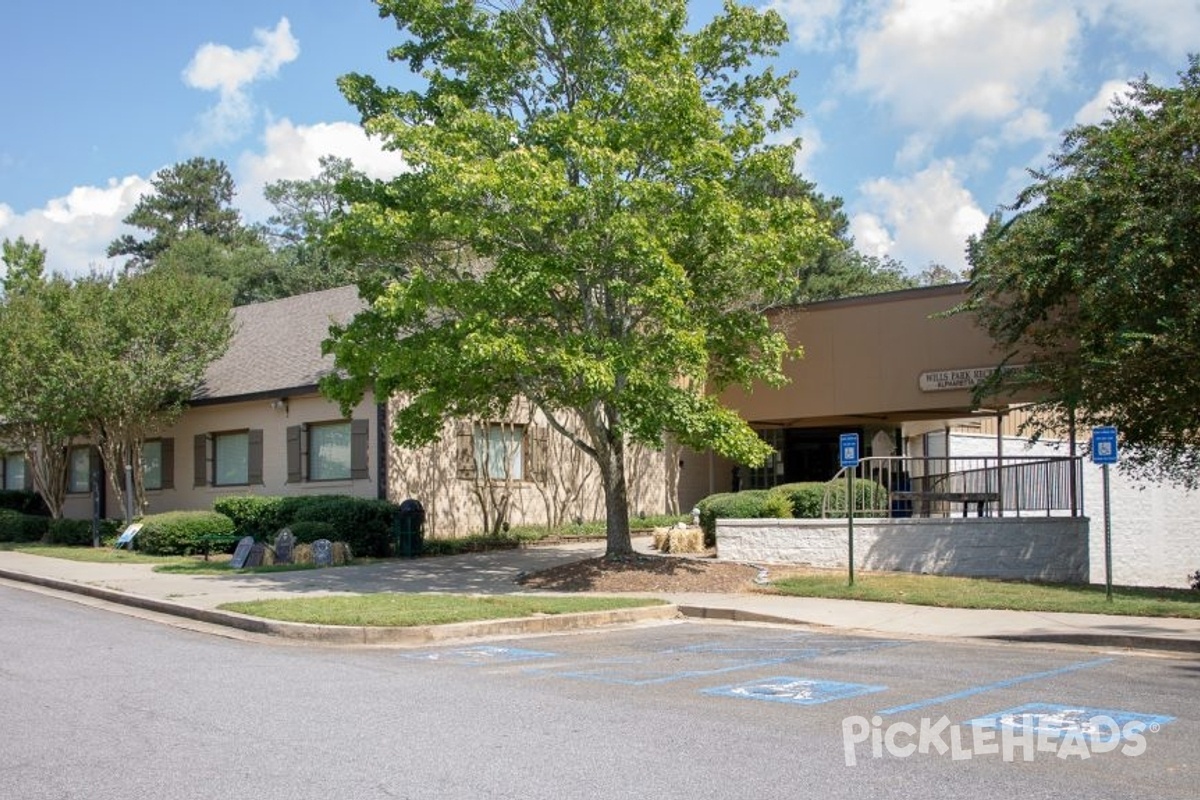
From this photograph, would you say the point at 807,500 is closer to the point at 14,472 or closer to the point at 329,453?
the point at 329,453

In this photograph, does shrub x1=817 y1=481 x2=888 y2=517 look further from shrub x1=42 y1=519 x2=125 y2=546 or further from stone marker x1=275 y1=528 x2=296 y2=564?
shrub x1=42 y1=519 x2=125 y2=546

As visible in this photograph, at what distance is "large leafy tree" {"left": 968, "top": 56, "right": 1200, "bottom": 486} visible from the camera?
16.7 meters

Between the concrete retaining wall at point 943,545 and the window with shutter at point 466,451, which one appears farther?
the window with shutter at point 466,451

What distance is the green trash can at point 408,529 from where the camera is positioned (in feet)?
75.7

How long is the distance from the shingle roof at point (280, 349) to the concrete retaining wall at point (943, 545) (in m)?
11.3

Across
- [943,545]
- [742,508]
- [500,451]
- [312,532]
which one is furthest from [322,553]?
[943,545]

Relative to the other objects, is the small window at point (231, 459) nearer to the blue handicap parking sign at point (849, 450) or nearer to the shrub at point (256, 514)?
the shrub at point (256, 514)

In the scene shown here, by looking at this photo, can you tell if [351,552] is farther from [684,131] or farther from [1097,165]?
[1097,165]

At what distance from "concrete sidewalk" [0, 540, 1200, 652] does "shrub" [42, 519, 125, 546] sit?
4.64m

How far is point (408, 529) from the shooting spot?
76.1ft

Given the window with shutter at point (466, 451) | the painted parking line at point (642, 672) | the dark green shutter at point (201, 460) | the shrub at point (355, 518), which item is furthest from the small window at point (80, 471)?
the painted parking line at point (642, 672)

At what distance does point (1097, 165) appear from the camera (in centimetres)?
1920

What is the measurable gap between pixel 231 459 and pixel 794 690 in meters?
22.2

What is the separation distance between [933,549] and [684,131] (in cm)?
832
